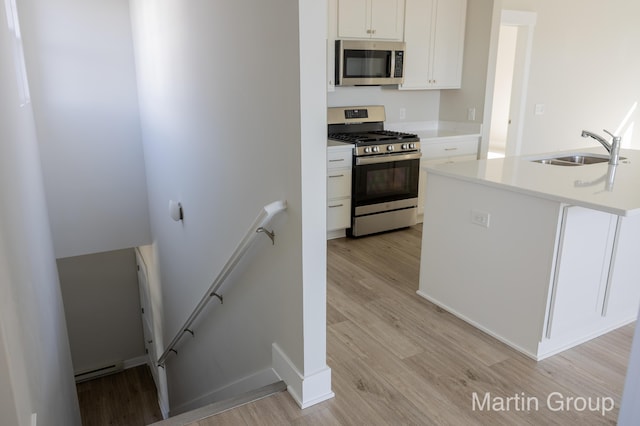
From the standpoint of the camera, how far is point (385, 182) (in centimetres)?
457

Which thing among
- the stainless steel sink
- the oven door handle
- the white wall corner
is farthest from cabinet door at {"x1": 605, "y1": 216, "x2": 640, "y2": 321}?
the oven door handle

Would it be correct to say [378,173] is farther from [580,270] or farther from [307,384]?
[307,384]

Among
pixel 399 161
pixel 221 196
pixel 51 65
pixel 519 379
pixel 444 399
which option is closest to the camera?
pixel 444 399

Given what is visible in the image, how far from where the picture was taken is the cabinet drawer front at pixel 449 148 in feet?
15.8

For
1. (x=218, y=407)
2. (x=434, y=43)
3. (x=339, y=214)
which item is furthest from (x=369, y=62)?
(x=218, y=407)

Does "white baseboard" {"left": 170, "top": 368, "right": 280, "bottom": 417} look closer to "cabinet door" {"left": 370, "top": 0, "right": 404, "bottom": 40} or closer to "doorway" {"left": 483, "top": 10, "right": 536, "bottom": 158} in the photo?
"cabinet door" {"left": 370, "top": 0, "right": 404, "bottom": 40}

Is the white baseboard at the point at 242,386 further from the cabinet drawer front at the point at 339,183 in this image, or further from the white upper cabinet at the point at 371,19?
the white upper cabinet at the point at 371,19

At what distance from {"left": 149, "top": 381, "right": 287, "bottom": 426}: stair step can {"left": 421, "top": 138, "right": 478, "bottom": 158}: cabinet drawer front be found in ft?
10.6

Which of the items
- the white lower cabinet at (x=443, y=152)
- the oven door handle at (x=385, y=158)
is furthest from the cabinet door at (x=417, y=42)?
the oven door handle at (x=385, y=158)

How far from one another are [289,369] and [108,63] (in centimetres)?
368

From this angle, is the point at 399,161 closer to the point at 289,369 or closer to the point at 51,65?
the point at 289,369

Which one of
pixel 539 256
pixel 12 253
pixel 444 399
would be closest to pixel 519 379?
pixel 444 399

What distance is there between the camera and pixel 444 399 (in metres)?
2.19

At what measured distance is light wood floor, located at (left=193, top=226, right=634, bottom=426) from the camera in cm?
206
